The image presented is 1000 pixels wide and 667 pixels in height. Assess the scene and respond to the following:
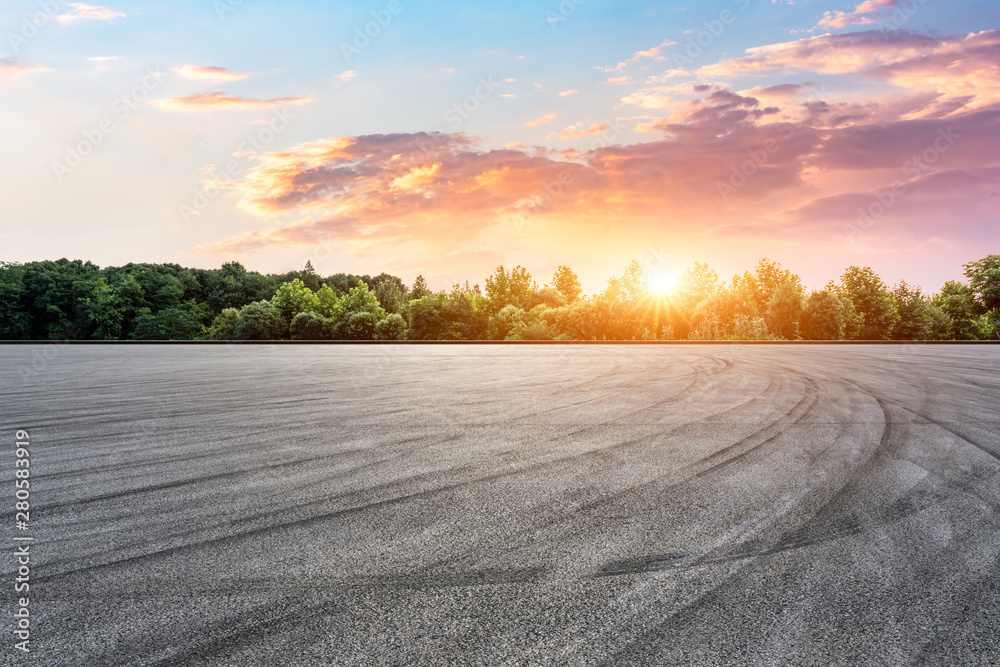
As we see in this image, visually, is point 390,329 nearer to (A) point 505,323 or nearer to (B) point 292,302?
(A) point 505,323

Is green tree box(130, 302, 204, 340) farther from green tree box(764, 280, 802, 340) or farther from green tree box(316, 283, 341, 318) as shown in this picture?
green tree box(764, 280, 802, 340)

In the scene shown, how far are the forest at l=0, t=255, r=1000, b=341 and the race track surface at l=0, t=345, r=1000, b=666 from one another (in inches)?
1298

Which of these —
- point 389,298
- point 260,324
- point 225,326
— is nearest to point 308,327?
point 260,324

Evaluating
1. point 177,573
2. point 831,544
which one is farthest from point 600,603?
point 177,573

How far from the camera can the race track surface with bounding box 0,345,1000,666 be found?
2.66m

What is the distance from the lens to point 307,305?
191 ft

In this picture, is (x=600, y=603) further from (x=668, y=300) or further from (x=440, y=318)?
(x=440, y=318)

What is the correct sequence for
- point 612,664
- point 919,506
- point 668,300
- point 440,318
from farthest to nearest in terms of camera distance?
point 440,318 → point 668,300 → point 919,506 → point 612,664

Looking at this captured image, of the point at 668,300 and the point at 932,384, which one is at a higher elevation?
the point at 668,300

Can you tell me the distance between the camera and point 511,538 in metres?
3.82

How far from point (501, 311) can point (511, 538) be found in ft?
142

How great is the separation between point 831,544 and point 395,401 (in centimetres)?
733

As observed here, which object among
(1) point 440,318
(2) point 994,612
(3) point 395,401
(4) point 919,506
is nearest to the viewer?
(2) point 994,612

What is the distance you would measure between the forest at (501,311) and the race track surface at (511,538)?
32971 millimetres
